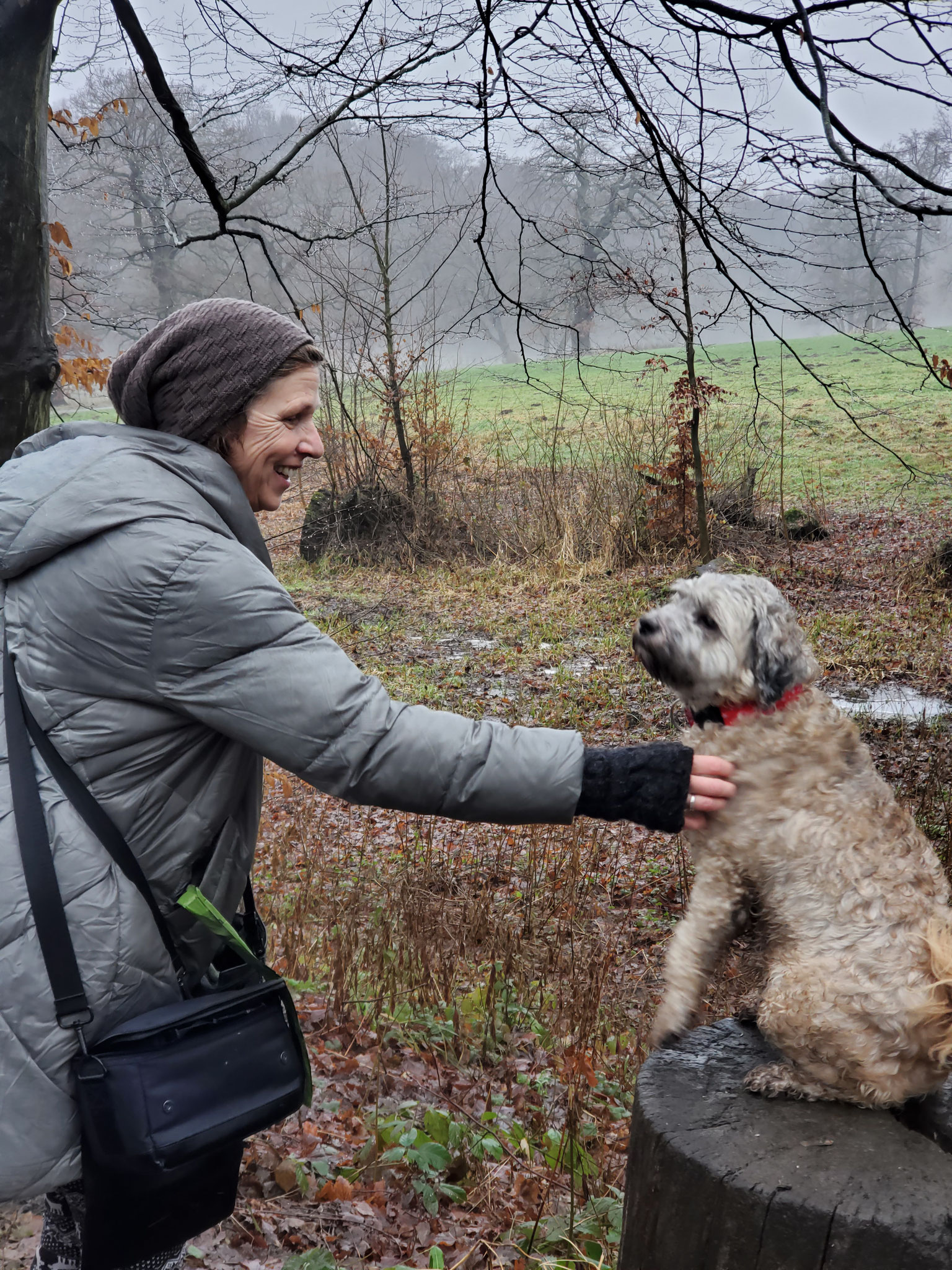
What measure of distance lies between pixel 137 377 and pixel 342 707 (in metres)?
0.93

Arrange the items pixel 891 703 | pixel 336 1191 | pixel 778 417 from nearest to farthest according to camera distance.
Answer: pixel 336 1191 → pixel 891 703 → pixel 778 417

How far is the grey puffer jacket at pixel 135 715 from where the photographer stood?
181cm

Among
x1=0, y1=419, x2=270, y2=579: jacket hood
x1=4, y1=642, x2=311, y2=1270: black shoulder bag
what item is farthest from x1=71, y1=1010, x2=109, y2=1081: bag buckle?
x1=0, y1=419, x2=270, y2=579: jacket hood

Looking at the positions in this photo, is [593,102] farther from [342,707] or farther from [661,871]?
[342,707]

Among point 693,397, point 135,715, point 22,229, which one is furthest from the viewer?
point 693,397

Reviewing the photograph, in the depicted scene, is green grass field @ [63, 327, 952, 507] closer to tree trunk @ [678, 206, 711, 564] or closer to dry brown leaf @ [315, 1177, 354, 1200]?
tree trunk @ [678, 206, 711, 564]

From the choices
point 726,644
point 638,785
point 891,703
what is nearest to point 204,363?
point 638,785

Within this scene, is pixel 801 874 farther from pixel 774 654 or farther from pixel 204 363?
pixel 204 363

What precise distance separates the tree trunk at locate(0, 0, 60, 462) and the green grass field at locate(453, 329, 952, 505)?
12.1 feet

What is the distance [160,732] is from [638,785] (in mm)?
1049

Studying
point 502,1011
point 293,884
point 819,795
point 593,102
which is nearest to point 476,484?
point 593,102

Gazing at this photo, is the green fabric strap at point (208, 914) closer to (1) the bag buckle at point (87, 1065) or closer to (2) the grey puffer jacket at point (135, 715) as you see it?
(2) the grey puffer jacket at point (135, 715)

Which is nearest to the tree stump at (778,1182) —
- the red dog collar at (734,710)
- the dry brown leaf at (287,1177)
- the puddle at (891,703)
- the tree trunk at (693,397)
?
the red dog collar at (734,710)

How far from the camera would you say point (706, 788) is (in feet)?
7.57
